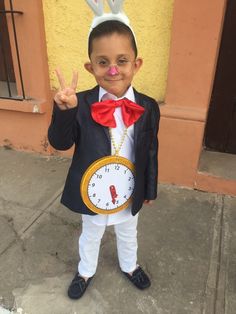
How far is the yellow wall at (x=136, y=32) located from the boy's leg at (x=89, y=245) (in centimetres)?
157

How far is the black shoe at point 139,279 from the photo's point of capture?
2051 millimetres

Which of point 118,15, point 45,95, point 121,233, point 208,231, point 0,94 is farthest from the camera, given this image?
point 0,94

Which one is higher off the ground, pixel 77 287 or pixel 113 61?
pixel 113 61

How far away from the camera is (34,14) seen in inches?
120

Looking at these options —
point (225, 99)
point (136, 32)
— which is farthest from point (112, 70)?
point (225, 99)

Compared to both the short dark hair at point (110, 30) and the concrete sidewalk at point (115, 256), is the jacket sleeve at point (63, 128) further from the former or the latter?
the concrete sidewalk at point (115, 256)

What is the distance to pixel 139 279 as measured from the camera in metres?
2.07

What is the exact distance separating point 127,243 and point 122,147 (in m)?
0.63

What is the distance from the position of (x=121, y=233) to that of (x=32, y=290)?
64 centimetres

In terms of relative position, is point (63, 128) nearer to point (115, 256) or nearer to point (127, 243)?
point (127, 243)

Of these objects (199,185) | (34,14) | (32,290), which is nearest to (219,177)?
(199,185)

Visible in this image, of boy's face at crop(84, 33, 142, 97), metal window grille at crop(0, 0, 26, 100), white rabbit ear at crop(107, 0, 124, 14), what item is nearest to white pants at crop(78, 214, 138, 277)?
boy's face at crop(84, 33, 142, 97)

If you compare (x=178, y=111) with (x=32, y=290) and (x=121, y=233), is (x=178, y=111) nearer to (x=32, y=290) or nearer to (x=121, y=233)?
(x=121, y=233)

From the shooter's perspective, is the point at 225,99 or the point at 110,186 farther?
the point at 225,99
